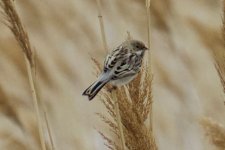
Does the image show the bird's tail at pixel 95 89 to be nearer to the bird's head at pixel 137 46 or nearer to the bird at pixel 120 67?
the bird at pixel 120 67

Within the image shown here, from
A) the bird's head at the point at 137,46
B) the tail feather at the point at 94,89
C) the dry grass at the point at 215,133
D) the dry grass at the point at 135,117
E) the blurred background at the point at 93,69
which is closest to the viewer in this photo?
the dry grass at the point at 215,133

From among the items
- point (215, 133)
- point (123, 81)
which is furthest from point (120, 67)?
point (215, 133)

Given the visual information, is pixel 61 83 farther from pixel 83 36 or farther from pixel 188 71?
pixel 188 71

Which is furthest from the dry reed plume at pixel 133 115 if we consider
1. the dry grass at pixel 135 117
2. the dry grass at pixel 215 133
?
Result: the dry grass at pixel 215 133

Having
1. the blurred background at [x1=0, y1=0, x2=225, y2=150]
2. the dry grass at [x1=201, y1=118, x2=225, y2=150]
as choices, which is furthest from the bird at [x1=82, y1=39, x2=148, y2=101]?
the blurred background at [x1=0, y1=0, x2=225, y2=150]

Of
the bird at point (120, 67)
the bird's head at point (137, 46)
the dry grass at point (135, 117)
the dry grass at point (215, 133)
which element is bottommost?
the dry grass at point (215, 133)

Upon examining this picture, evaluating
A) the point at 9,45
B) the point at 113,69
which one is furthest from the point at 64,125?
the point at 113,69

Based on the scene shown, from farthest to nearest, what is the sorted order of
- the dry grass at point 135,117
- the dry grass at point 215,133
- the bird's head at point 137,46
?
1. the bird's head at point 137,46
2. the dry grass at point 135,117
3. the dry grass at point 215,133

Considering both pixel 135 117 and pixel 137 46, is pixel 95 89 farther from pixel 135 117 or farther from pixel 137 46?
pixel 137 46
